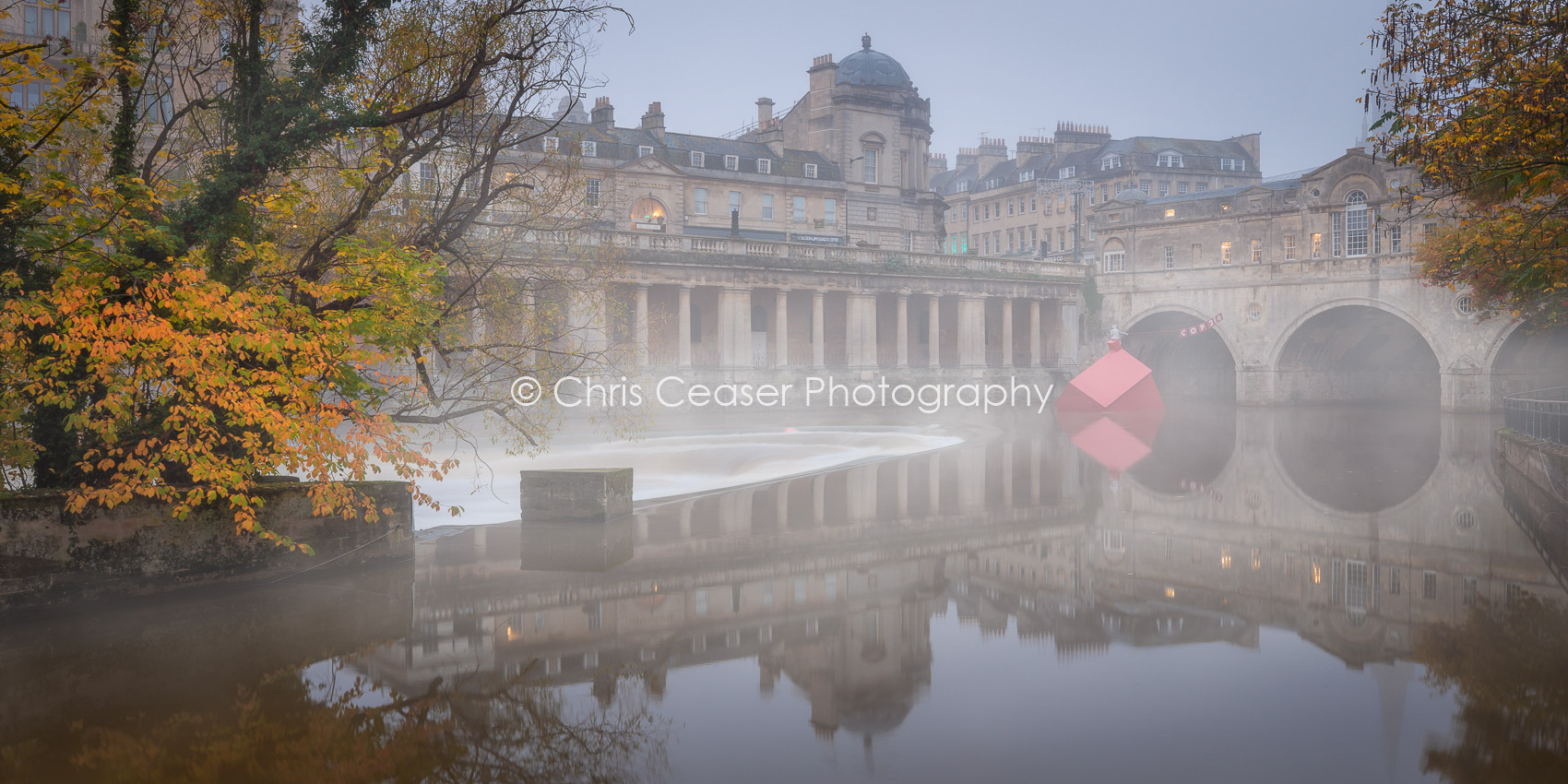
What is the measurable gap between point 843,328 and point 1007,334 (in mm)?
8810

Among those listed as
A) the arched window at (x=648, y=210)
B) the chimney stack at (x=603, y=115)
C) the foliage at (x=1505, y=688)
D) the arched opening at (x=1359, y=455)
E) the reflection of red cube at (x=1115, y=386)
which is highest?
the chimney stack at (x=603, y=115)

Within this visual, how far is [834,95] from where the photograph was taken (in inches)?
2530

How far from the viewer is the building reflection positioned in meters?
9.29

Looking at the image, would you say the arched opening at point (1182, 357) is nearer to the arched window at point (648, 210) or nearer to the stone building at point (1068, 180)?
the stone building at point (1068, 180)

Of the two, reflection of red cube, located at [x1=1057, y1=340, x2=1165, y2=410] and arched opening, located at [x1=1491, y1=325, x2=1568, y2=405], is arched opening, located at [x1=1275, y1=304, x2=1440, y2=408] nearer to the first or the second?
arched opening, located at [x1=1491, y1=325, x2=1568, y2=405]

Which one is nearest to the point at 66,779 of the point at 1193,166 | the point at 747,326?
the point at 747,326

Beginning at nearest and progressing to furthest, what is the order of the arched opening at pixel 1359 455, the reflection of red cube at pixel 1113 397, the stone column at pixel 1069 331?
the arched opening at pixel 1359 455
the reflection of red cube at pixel 1113 397
the stone column at pixel 1069 331

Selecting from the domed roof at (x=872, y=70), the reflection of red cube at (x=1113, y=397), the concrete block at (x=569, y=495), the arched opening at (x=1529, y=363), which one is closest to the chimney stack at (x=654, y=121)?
the domed roof at (x=872, y=70)

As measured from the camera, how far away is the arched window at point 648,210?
53.1m

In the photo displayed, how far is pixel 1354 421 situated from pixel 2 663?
143 ft

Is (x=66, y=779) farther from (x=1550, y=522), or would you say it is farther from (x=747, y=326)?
(x=747, y=326)

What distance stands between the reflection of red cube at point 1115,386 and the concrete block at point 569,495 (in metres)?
32.7

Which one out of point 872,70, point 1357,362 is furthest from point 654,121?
point 1357,362

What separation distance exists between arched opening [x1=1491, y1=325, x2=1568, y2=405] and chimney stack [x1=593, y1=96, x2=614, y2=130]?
144 feet
